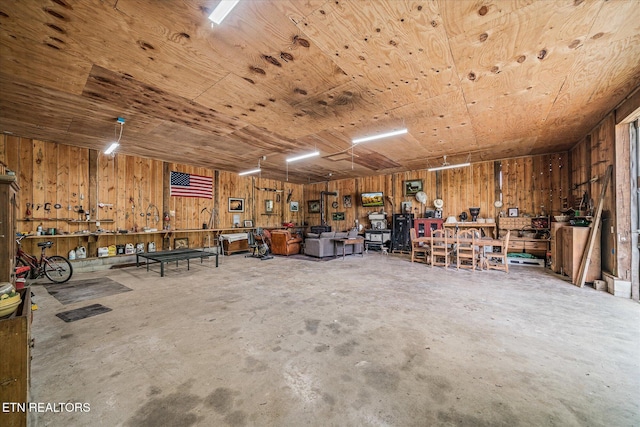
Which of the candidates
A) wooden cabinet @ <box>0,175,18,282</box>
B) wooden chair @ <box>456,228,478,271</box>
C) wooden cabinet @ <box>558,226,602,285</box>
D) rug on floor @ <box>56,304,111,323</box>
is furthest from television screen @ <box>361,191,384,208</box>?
wooden cabinet @ <box>0,175,18,282</box>

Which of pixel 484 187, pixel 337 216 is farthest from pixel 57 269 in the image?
pixel 484 187

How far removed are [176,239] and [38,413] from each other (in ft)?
23.4

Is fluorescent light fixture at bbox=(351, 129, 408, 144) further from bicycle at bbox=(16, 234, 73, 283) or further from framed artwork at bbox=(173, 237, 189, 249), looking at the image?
bicycle at bbox=(16, 234, 73, 283)

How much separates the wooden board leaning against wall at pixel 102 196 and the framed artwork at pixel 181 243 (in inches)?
5.6

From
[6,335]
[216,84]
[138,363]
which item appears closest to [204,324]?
[138,363]

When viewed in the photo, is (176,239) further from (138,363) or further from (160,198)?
(138,363)

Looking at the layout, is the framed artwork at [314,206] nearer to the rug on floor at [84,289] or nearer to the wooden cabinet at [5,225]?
the rug on floor at [84,289]

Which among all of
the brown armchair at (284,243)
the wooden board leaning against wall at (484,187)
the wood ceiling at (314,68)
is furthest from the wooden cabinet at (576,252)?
the brown armchair at (284,243)

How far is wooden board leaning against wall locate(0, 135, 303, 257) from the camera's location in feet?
18.2

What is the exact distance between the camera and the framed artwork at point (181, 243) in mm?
8055

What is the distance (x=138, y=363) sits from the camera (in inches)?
86.4

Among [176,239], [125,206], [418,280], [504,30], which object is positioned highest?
[504,30]

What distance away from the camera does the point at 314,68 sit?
9.59 ft

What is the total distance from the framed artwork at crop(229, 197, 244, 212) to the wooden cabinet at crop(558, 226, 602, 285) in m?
9.84
